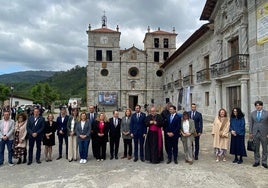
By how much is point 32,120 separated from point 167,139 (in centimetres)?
378

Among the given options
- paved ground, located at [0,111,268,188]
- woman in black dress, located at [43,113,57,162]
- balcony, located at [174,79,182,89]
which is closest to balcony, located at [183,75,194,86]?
balcony, located at [174,79,182,89]

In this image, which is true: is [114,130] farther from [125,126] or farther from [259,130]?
[259,130]

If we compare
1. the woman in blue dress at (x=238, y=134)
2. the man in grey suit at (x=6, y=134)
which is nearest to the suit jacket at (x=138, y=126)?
the woman in blue dress at (x=238, y=134)

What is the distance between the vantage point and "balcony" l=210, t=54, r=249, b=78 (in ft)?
39.5

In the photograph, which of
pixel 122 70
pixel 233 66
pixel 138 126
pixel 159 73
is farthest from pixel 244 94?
pixel 159 73

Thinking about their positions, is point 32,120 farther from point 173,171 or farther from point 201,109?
point 201,109

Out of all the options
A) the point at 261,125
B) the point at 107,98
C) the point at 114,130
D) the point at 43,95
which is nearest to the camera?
the point at 261,125

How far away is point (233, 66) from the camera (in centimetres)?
1302

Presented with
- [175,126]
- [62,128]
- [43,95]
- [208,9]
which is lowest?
[62,128]

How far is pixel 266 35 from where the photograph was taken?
10297mm

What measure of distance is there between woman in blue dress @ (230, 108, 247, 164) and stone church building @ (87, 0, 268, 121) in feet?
16.0

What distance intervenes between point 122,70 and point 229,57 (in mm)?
26260

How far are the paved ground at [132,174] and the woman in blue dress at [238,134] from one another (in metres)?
0.29

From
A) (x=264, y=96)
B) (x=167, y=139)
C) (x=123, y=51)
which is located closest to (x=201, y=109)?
(x=264, y=96)
